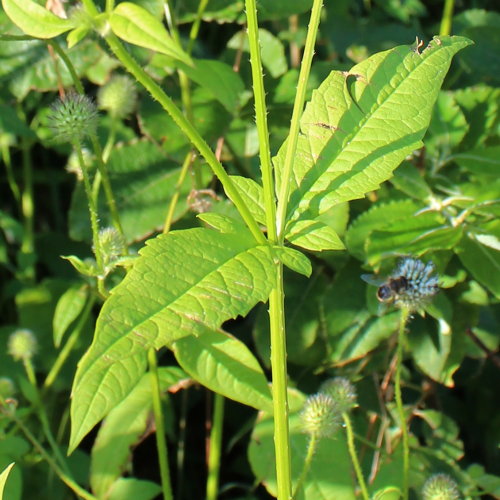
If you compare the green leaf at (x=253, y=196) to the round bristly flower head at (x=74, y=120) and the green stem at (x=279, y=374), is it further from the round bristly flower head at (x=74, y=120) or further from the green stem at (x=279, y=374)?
the round bristly flower head at (x=74, y=120)

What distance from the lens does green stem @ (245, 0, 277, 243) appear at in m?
0.87

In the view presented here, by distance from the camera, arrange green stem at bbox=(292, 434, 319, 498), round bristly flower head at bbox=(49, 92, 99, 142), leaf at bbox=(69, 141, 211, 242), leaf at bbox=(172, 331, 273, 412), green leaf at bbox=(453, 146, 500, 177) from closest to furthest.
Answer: green stem at bbox=(292, 434, 319, 498)
round bristly flower head at bbox=(49, 92, 99, 142)
leaf at bbox=(172, 331, 273, 412)
green leaf at bbox=(453, 146, 500, 177)
leaf at bbox=(69, 141, 211, 242)

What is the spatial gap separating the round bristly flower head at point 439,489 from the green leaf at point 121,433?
510 mm

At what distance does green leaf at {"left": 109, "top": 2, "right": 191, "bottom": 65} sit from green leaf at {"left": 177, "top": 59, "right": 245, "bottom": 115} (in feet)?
2.27

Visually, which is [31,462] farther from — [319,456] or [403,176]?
[403,176]

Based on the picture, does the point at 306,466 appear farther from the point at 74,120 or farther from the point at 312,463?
the point at 74,120

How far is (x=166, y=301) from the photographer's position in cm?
87

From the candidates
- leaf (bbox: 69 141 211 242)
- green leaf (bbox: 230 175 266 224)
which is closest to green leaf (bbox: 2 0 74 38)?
green leaf (bbox: 230 175 266 224)

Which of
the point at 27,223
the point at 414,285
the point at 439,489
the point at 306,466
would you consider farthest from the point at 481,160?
the point at 27,223

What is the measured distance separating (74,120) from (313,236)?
1.48 feet

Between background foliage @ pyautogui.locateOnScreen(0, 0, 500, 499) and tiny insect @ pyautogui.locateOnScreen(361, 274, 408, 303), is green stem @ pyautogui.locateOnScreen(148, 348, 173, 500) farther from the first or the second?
tiny insect @ pyautogui.locateOnScreen(361, 274, 408, 303)

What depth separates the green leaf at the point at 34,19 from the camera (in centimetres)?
82

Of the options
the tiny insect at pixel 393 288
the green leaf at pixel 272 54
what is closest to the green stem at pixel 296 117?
the tiny insect at pixel 393 288

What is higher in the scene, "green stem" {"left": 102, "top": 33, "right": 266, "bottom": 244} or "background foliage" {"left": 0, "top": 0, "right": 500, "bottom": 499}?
"green stem" {"left": 102, "top": 33, "right": 266, "bottom": 244}
